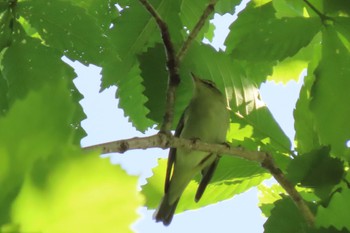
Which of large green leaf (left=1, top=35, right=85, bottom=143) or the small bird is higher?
large green leaf (left=1, top=35, right=85, bottom=143)

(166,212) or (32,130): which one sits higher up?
(32,130)

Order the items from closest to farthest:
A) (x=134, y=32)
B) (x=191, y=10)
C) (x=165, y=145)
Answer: (x=165, y=145) < (x=134, y=32) < (x=191, y=10)

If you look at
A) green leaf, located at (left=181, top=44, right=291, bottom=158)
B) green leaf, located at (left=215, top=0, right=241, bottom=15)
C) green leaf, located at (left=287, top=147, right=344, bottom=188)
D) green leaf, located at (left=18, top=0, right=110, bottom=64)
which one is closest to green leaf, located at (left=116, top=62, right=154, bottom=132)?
green leaf, located at (left=181, top=44, right=291, bottom=158)

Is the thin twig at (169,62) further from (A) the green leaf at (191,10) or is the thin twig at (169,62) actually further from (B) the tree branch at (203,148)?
(A) the green leaf at (191,10)

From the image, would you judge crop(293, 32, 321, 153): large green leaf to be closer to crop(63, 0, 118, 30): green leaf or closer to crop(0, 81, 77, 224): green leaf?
crop(63, 0, 118, 30): green leaf

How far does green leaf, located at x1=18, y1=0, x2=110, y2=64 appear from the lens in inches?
63.5

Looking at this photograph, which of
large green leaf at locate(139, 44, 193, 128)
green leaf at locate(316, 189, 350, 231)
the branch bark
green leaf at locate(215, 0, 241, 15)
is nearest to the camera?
green leaf at locate(316, 189, 350, 231)

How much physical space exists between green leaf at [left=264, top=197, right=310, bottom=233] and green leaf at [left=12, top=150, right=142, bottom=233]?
4.24ft

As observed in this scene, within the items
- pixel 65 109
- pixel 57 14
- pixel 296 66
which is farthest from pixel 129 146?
pixel 296 66

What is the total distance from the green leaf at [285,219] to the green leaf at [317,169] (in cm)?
8

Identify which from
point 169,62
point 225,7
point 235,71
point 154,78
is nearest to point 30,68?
point 169,62

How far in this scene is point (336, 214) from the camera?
125cm

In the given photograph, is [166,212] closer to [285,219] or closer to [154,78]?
[154,78]

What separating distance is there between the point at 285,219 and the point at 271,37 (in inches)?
22.8
